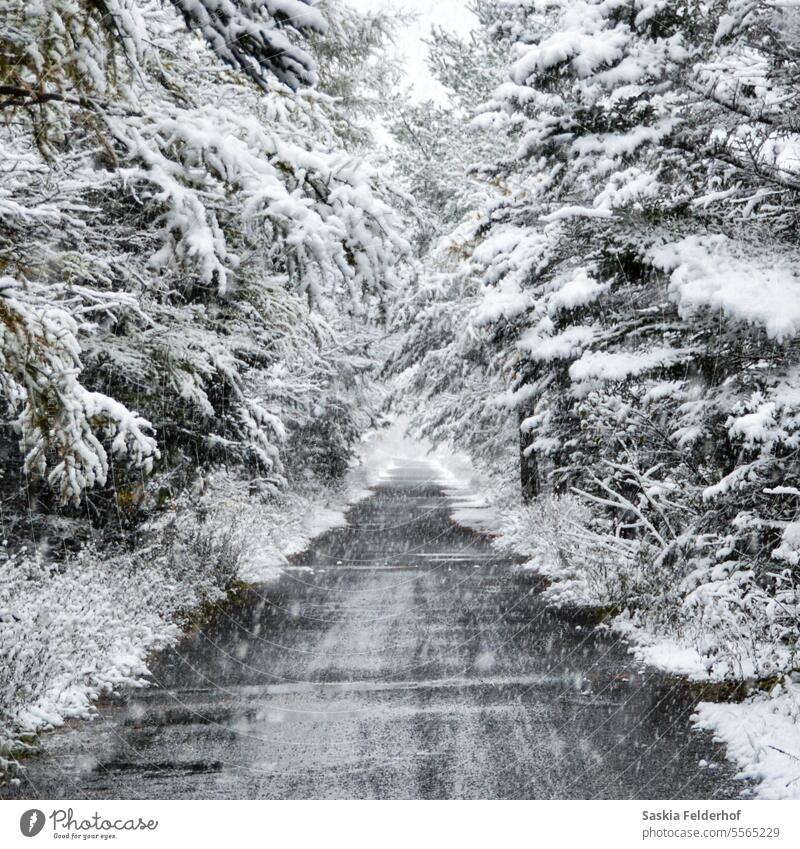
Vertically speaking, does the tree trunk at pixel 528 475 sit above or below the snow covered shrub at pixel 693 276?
below

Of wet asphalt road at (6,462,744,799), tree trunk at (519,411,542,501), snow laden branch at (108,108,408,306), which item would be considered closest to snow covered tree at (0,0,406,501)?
snow laden branch at (108,108,408,306)

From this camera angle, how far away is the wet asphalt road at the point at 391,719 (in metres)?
5.40

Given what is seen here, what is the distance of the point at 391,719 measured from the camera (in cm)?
683

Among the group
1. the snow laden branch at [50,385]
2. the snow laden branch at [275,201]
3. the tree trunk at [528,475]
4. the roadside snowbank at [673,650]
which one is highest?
the snow laden branch at [275,201]

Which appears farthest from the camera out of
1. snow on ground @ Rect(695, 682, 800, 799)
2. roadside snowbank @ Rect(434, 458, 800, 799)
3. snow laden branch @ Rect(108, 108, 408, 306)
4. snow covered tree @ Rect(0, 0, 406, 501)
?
roadside snowbank @ Rect(434, 458, 800, 799)

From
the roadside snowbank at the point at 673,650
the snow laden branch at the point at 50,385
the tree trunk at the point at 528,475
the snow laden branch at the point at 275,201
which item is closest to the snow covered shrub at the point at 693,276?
the roadside snowbank at the point at 673,650

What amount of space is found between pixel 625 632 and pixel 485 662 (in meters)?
1.90

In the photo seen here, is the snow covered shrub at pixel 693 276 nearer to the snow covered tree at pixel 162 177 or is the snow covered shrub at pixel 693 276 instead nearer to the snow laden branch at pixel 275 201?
the snow covered tree at pixel 162 177

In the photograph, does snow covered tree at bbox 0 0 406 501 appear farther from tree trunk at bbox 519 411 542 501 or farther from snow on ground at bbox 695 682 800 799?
tree trunk at bbox 519 411 542 501

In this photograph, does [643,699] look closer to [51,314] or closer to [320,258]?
[320,258]

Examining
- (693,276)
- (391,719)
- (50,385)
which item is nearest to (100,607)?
(391,719)

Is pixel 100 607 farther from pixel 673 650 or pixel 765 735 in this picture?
pixel 765 735

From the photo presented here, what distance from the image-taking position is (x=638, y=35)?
24.2 feet

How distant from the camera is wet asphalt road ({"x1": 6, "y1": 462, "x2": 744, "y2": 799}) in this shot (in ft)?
17.7
